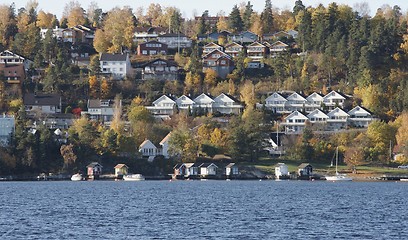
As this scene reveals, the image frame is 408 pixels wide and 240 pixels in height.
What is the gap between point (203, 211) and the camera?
54.1 metres

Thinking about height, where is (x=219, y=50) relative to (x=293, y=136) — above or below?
above

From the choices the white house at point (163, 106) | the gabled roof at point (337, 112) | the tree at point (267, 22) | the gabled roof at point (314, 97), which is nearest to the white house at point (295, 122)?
the gabled roof at point (337, 112)

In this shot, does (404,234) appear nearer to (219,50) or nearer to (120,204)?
(120,204)

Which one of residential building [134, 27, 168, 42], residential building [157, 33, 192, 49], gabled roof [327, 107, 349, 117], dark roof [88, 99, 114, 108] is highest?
residential building [134, 27, 168, 42]

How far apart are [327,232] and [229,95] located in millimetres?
71727

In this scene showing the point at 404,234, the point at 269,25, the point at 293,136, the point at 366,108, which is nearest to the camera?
the point at 404,234

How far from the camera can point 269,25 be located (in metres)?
150

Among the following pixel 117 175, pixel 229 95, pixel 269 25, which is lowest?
pixel 117 175

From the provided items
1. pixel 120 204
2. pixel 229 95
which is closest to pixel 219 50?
pixel 229 95

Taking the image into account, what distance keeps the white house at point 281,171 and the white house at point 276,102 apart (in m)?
22.0

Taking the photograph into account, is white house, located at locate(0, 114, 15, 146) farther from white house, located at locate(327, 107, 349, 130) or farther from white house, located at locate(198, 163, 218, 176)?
white house, located at locate(327, 107, 349, 130)

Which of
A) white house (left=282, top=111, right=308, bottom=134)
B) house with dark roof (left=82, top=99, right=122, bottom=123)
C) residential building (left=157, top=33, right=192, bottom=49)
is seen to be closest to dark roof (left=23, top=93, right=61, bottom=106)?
house with dark roof (left=82, top=99, right=122, bottom=123)

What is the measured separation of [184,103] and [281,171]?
25074mm

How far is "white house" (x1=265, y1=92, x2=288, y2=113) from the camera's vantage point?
114 meters
